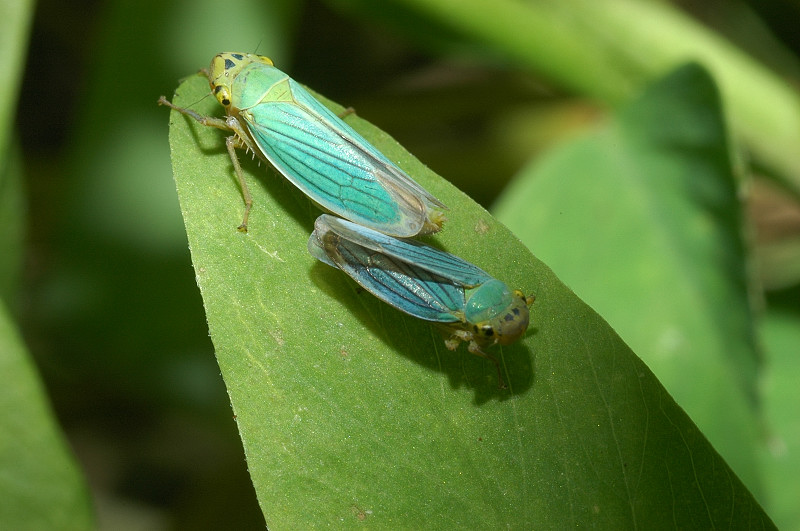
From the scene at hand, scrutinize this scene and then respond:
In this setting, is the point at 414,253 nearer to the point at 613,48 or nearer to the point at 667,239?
the point at 667,239

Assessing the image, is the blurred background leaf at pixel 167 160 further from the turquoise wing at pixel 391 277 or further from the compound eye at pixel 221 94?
the compound eye at pixel 221 94

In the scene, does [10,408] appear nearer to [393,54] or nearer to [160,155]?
[160,155]

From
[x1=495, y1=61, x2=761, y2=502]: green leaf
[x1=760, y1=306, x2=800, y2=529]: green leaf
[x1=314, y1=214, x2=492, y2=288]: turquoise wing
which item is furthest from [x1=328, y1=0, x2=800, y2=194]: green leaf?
[x1=314, y1=214, x2=492, y2=288]: turquoise wing

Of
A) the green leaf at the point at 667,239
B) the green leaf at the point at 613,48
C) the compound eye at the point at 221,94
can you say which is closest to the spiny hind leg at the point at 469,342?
the green leaf at the point at 667,239

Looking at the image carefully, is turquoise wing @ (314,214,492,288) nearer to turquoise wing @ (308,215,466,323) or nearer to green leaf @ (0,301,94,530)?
turquoise wing @ (308,215,466,323)

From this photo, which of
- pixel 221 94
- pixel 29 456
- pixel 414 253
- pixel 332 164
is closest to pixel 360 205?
pixel 332 164

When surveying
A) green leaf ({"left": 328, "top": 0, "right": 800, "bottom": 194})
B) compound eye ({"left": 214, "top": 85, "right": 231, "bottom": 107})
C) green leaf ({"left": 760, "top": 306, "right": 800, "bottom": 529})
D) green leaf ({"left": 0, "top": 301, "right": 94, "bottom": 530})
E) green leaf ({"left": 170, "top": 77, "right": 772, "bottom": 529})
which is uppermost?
green leaf ({"left": 328, "top": 0, "right": 800, "bottom": 194})
